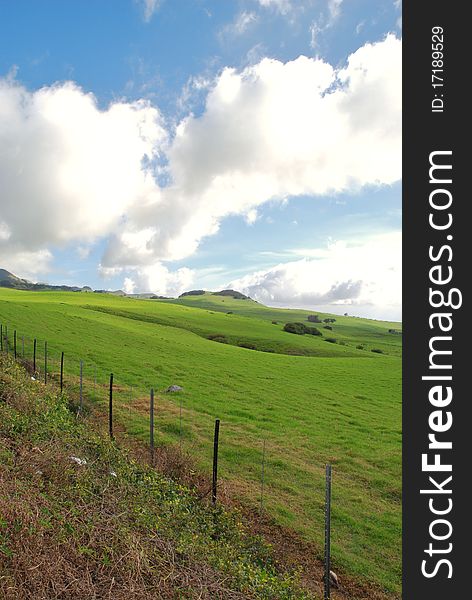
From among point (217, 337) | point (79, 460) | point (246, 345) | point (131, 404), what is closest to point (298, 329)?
point (246, 345)

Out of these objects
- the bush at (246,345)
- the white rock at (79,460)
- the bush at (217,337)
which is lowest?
the bush at (246,345)

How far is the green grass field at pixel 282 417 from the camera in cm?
1392

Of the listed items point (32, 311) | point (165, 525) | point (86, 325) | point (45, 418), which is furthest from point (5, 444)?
point (32, 311)

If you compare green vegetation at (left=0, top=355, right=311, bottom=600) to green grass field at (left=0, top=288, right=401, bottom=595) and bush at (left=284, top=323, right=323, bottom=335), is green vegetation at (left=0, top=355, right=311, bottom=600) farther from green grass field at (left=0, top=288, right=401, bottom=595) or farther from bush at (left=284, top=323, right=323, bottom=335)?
bush at (left=284, top=323, right=323, bottom=335)

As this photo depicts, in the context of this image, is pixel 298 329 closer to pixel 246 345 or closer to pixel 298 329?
pixel 298 329

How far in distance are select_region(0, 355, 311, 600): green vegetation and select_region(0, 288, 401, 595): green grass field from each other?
3.89m

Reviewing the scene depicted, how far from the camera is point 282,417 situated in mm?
27781

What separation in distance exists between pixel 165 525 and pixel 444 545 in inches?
261

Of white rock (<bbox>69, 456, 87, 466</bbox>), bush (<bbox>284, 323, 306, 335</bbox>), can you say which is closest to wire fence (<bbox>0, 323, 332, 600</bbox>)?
white rock (<bbox>69, 456, 87, 466</bbox>)

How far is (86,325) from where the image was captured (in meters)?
64.4

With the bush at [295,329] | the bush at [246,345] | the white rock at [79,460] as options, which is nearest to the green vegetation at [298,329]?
the bush at [295,329]

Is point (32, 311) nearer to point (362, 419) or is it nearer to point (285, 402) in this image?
point (285, 402)

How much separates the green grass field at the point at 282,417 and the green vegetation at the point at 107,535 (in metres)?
3.89

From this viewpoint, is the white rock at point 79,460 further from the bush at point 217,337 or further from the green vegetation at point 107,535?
the bush at point 217,337
